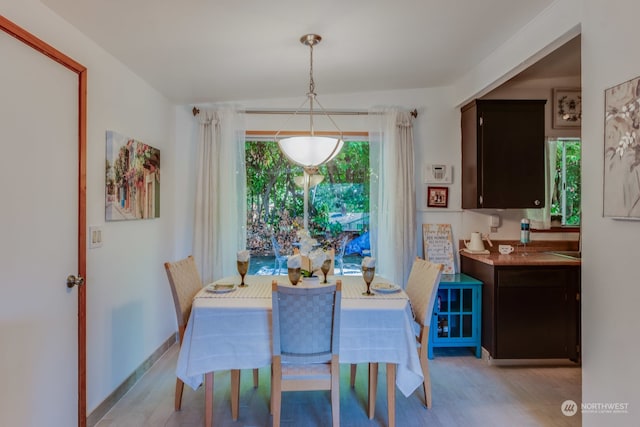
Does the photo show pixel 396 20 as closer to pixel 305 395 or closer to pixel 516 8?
pixel 516 8

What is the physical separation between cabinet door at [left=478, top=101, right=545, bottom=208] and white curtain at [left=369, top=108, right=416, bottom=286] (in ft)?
2.35

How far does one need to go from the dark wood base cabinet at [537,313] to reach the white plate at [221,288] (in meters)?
2.20

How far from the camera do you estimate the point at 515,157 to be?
3.37 m

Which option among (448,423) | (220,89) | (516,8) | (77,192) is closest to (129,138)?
(77,192)

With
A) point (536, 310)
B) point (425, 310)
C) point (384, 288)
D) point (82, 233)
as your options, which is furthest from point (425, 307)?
A: point (82, 233)

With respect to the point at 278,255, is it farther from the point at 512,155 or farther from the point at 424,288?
the point at 512,155

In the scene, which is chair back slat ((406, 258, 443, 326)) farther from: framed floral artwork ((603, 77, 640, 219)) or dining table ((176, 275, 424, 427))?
framed floral artwork ((603, 77, 640, 219))

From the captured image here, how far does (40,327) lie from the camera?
1736 millimetres

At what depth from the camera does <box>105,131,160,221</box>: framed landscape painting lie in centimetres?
241

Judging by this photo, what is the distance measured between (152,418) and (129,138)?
194cm

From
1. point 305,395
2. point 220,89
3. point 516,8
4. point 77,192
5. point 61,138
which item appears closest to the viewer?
point 61,138

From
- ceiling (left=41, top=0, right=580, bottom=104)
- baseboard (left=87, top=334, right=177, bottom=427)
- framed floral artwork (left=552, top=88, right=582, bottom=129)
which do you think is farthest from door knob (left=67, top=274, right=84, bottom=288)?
framed floral artwork (left=552, top=88, right=582, bottom=129)

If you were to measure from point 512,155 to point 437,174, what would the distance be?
0.72m

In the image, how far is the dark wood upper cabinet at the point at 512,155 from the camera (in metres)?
3.36
